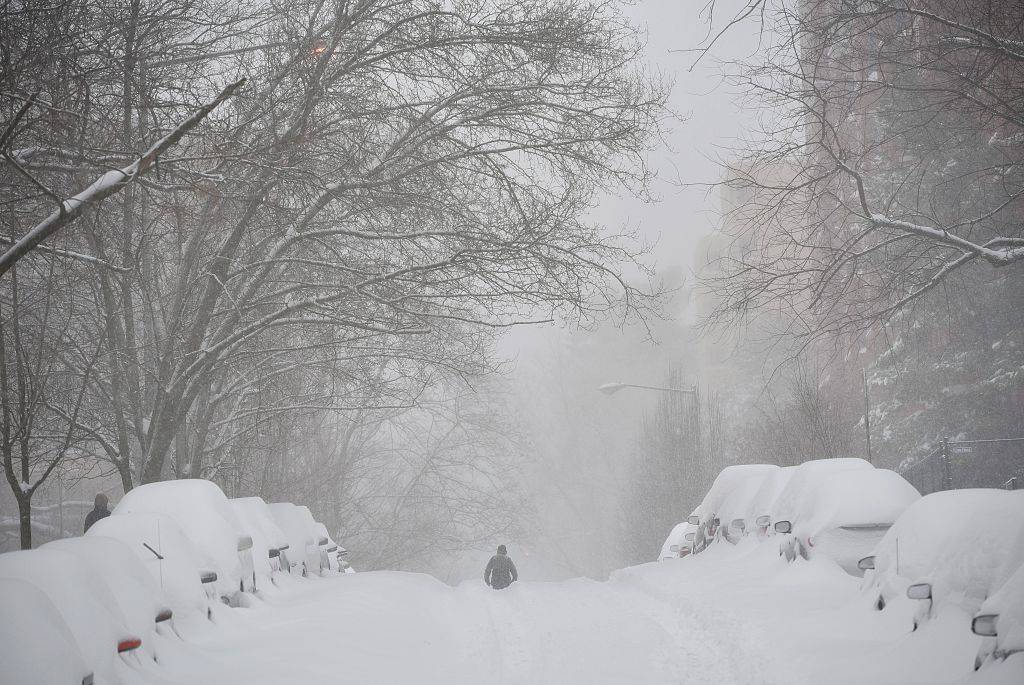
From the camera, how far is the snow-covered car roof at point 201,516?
10.1m

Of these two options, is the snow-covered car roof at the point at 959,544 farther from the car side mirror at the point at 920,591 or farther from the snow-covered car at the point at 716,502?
the snow-covered car at the point at 716,502

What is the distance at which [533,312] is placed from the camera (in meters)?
13.1

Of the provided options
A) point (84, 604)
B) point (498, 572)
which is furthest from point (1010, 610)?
point (498, 572)

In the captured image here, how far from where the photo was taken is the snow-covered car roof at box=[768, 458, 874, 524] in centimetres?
1264

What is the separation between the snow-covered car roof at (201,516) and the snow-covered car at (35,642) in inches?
187

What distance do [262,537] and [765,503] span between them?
765 centimetres

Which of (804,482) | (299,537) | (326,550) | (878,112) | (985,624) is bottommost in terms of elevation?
(326,550)

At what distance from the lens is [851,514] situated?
450 inches

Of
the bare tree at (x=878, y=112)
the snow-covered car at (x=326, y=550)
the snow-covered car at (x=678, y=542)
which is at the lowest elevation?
the snow-covered car at (x=678, y=542)

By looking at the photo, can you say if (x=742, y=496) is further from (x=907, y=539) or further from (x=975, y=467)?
(x=907, y=539)

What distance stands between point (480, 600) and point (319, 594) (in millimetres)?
2616

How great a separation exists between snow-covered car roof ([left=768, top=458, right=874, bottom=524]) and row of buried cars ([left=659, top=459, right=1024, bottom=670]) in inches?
0.8

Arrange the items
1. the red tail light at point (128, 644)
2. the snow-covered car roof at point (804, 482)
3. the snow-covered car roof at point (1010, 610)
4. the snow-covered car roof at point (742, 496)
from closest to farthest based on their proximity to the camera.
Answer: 1. the snow-covered car roof at point (1010, 610)
2. the red tail light at point (128, 644)
3. the snow-covered car roof at point (804, 482)
4. the snow-covered car roof at point (742, 496)

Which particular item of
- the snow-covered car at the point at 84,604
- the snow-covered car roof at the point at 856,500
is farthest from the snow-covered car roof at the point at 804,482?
the snow-covered car at the point at 84,604
